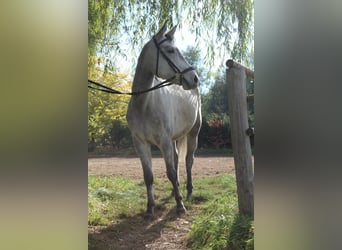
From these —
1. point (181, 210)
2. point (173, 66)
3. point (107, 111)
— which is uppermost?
point (173, 66)

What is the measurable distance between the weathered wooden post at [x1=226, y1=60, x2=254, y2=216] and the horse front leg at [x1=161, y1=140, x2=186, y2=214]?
1.24 feet

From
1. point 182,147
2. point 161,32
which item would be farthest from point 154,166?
point 161,32

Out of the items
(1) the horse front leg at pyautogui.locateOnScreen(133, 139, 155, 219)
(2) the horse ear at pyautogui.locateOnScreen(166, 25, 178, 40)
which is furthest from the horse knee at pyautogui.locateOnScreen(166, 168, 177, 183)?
(2) the horse ear at pyautogui.locateOnScreen(166, 25, 178, 40)

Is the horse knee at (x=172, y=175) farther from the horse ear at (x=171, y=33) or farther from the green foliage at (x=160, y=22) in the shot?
the horse ear at (x=171, y=33)

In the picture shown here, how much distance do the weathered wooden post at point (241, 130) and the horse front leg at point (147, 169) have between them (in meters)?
0.53

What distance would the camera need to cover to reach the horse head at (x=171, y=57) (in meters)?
2.05

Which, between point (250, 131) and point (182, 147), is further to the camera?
point (182, 147)

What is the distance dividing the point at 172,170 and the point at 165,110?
1.29ft

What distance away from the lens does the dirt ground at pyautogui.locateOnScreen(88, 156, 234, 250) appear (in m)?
2.04

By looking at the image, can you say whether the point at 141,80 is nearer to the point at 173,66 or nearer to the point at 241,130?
the point at 173,66

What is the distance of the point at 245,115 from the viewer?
2061mm

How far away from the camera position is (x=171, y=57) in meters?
2.07
